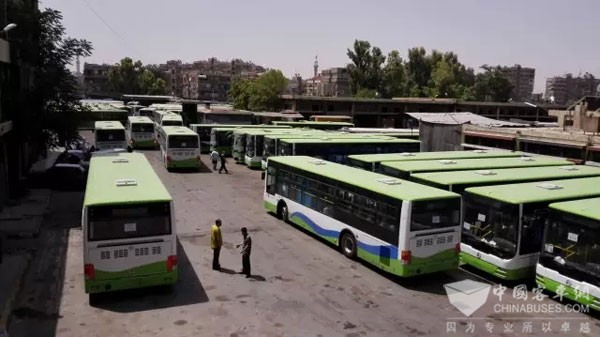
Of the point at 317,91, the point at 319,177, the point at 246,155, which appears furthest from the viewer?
the point at 317,91

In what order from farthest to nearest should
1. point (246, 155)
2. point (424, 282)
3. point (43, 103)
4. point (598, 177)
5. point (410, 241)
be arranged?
point (246, 155)
point (43, 103)
point (598, 177)
point (424, 282)
point (410, 241)

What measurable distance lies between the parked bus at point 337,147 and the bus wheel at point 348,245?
11793 millimetres

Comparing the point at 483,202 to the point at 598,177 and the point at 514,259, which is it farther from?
the point at 598,177

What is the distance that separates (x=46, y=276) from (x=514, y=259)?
12.6 metres

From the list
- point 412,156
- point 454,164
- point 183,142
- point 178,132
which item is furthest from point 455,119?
point 178,132

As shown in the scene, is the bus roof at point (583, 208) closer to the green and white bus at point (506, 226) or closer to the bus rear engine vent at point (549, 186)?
the green and white bus at point (506, 226)

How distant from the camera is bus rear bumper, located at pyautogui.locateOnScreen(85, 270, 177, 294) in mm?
11328

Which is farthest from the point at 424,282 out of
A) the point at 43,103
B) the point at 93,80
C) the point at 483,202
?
the point at 93,80

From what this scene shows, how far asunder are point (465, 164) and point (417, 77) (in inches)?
3077

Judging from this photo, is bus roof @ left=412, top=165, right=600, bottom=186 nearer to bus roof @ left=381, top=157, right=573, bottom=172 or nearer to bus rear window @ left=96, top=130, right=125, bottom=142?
bus roof @ left=381, top=157, right=573, bottom=172

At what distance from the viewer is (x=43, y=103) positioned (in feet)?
74.5

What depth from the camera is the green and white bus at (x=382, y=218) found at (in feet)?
43.0

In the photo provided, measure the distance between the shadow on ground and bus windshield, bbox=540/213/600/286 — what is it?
28.5ft

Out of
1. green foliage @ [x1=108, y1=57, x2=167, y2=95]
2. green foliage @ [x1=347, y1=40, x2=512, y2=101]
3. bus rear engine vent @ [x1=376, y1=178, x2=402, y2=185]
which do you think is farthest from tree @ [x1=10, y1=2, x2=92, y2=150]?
green foliage @ [x1=108, y1=57, x2=167, y2=95]
